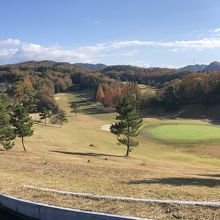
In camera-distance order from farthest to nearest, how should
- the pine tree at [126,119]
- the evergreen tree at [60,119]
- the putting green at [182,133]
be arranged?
the evergreen tree at [60,119]
the putting green at [182,133]
the pine tree at [126,119]

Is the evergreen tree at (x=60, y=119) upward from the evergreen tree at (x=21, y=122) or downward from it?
downward

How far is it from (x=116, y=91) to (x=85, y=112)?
24050mm

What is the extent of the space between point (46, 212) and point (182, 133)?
81141 mm

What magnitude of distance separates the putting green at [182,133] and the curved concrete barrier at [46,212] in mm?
67686

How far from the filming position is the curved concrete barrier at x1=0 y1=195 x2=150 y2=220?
11595 millimetres

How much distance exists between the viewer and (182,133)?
92.2 metres

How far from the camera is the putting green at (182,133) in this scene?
3272 inches

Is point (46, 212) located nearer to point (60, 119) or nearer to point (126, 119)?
point (126, 119)

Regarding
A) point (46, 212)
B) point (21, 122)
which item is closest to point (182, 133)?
point (21, 122)

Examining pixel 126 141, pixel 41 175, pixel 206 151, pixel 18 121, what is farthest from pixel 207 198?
pixel 206 151

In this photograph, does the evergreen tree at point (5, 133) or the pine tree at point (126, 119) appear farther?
the pine tree at point (126, 119)

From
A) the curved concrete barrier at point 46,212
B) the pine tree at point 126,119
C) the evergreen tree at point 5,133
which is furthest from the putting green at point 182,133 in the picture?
the curved concrete barrier at point 46,212

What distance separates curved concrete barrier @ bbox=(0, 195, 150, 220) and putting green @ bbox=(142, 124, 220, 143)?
222 feet

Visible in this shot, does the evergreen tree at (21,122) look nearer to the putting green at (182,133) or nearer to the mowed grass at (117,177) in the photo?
the mowed grass at (117,177)
